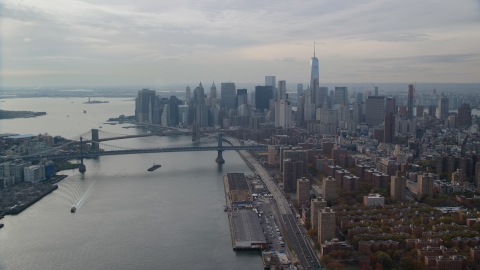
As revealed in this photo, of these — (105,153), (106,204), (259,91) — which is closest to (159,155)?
(105,153)

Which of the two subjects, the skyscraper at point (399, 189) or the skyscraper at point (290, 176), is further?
the skyscraper at point (290, 176)

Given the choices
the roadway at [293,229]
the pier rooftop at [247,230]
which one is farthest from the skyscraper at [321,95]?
the pier rooftop at [247,230]

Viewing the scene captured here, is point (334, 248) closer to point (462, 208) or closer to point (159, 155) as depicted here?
point (462, 208)

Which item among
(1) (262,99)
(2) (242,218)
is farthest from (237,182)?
(1) (262,99)

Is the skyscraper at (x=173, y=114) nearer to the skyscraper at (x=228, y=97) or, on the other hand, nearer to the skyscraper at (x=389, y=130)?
the skyscraper at (x=228, y=97)

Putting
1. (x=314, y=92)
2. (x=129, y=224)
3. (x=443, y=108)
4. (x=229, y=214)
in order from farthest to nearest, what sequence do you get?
(x=314, y=92)
(x=443, y=108)
(x=229, y=214)
(x=129, y=224)

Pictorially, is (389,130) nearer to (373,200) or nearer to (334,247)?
(373,200)

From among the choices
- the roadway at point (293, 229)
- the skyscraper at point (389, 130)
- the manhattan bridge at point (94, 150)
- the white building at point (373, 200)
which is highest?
the skyscraper at point (389, 130)
